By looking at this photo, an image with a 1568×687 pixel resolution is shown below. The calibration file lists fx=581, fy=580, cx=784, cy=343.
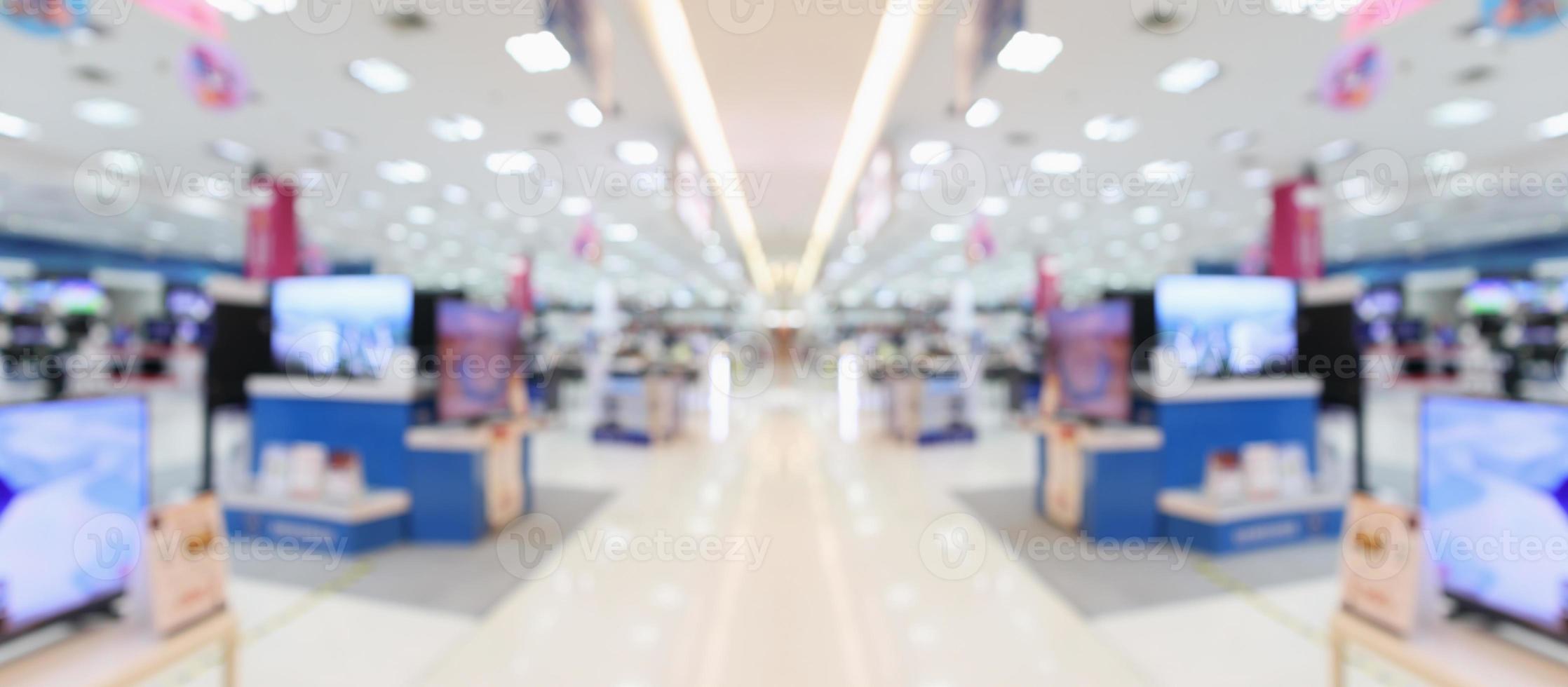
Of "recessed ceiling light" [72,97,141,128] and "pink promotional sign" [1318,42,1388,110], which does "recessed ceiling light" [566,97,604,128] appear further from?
"pink promotional sign" [1318,42,1388,110]

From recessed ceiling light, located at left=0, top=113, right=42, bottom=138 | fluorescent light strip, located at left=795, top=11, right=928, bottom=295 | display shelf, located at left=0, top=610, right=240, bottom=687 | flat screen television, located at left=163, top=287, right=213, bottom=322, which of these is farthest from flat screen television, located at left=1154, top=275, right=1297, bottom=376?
flat screen television, located at left=163, top=287, right=213, bottom=322

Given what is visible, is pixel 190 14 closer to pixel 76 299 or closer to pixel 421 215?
pixel 421 215

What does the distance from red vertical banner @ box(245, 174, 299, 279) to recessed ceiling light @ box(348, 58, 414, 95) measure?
11.7ft

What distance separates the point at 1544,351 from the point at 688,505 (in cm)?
1578

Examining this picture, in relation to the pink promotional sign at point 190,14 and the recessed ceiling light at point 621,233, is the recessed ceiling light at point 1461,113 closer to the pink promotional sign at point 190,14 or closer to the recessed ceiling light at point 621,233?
the pink promotional sign at point 190,14

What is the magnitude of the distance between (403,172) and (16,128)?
11.8 ft

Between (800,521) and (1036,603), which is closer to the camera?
(1036,603)

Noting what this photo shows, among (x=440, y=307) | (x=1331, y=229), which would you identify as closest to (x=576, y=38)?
(x=440, y=307)

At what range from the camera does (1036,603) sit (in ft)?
9.58

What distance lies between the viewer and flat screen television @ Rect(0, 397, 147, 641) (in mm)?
1261

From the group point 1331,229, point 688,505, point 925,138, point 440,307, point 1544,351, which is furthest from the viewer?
point 1331,229

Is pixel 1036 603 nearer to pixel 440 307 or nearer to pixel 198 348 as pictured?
pixel 440 307

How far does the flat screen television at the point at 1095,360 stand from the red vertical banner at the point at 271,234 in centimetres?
918

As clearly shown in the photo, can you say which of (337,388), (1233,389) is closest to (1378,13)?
(1233,389)
